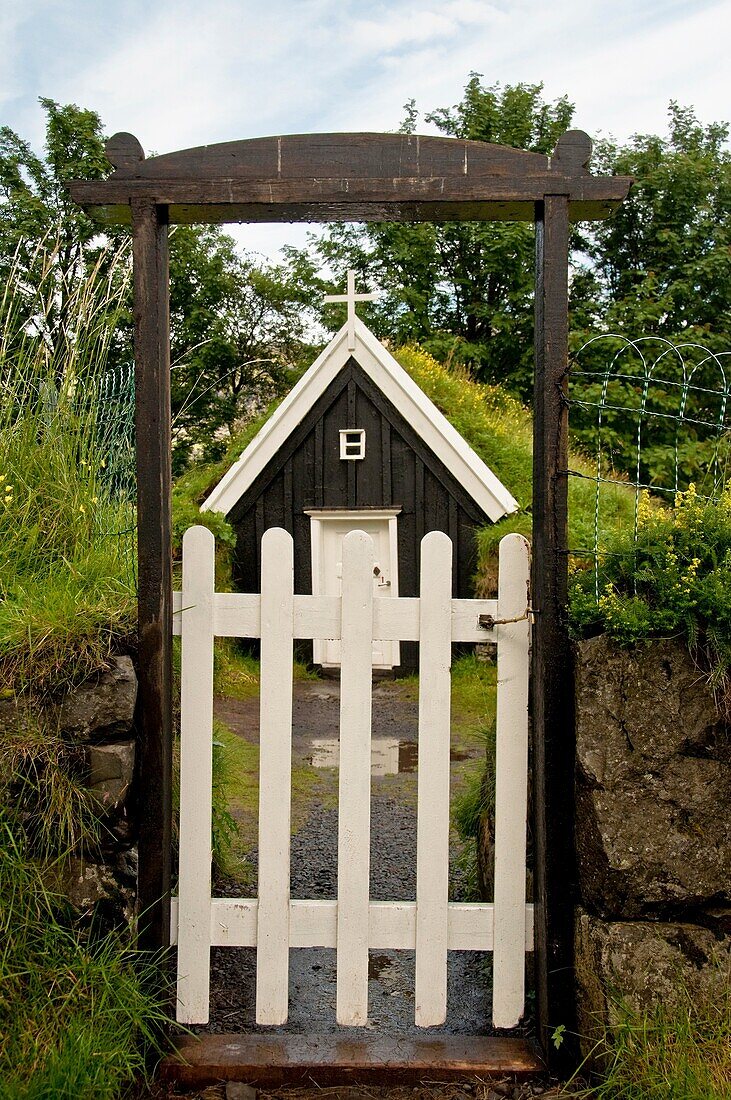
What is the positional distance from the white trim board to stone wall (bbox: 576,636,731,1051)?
27.5ft

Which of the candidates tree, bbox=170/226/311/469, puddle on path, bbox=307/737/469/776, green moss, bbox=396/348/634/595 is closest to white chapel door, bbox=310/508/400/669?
green moss, bbox=396/348/634/595

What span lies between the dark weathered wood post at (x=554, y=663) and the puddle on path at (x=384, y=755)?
404cm

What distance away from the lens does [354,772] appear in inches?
109

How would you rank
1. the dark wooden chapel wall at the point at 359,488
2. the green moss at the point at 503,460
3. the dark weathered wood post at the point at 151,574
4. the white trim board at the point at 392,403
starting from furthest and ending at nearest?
1. the dark wooden chapel wall at the point at 359,488
2. the white trim board at the point at 392,403
3. the green moss at the point at 503,460
4. the dark weathered wood post at the point at 151,574

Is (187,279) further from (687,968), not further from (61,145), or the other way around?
(687,968)

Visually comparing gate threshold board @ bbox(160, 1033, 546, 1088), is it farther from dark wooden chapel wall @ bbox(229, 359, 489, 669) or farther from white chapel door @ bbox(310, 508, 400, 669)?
white chapel door @ bbox(310, 508, 400, 669)

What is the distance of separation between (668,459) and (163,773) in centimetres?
1780

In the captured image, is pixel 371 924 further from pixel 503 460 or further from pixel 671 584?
pixel 503 460

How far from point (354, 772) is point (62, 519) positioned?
4.83 ft

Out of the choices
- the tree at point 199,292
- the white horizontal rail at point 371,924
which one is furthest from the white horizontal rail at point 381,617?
the tree at point 199,292

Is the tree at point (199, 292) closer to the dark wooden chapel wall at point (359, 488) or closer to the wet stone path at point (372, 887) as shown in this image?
the dark wooden chapel wall at point (359, 488)

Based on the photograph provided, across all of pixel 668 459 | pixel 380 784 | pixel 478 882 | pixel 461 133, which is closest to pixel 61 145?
pixel 461 133

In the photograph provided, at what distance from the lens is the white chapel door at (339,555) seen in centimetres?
1152

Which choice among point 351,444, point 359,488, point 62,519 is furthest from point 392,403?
point 62,519
